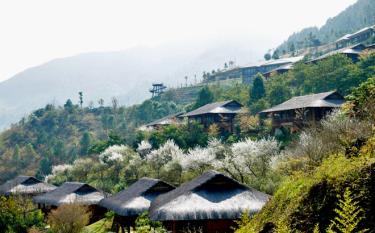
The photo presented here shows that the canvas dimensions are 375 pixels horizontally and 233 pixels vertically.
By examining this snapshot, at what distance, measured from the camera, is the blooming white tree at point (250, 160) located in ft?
131

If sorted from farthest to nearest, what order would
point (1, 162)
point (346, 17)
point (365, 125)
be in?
point (346, 17), point (1, 162), point (365, 125)

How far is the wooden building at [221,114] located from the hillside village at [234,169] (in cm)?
18

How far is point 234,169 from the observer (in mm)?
40812

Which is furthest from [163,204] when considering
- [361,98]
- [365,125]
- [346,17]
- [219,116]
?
[346,17]

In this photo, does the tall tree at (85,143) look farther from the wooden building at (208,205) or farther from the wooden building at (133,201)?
the wooden building at (208,205)

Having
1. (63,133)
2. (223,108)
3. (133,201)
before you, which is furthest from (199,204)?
(63,133)

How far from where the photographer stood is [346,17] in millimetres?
184625

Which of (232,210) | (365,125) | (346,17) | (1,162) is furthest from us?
(346,17)

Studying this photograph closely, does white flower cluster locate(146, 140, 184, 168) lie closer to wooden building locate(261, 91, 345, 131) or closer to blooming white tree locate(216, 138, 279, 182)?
blooming white tree locate(216, 138, 279, 182)

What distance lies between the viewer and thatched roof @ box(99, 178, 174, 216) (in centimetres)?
3378

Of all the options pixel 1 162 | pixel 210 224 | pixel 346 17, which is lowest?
pixel 1 162

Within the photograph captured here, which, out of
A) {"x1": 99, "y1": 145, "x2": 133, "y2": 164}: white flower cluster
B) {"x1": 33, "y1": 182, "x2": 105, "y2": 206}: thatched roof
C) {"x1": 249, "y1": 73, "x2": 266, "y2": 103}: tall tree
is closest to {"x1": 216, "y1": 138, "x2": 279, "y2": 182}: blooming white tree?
{"x1": 33, "y1": 182, "x2": 105, "y2": 206}: thatched roof

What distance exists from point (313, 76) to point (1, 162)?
65780 millimetres

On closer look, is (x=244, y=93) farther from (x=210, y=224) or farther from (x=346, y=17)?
(x=346, y=17)
